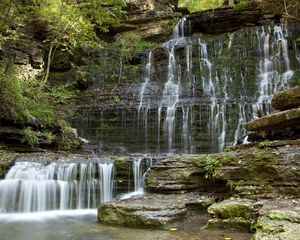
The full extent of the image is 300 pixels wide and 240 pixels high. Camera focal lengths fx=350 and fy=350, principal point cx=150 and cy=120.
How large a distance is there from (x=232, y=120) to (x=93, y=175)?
690 centimetres

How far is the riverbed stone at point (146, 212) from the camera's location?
6234 millimetres

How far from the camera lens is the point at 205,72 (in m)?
17.5

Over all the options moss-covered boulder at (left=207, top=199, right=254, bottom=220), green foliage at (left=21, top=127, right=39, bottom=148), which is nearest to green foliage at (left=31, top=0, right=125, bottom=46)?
green foliage at (left=21, top=127, right=39, bottom=148)

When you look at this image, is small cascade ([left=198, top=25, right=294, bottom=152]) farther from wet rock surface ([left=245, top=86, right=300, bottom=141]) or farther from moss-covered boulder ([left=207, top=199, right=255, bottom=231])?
moss-covered boulder ([left=207, top=199, right=255, bottom=231])

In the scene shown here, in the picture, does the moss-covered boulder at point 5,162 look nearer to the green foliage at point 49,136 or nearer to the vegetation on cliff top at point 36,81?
the vegetation on cliff top at point 36,81

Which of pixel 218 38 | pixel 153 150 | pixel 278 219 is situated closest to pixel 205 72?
pixel 218 38

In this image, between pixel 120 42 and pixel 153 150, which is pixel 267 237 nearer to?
pixel 153 150

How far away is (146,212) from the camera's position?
644 centimetres

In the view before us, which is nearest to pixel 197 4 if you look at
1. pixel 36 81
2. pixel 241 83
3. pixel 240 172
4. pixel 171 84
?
pixel 171 84

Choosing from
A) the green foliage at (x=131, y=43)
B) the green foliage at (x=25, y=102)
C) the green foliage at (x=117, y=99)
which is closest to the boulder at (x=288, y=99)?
the green foliage at (x=25, y=102)

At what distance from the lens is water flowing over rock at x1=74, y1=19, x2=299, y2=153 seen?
561 inches

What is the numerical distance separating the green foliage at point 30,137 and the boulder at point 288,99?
24.9 feet

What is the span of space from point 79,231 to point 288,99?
526 centimetres

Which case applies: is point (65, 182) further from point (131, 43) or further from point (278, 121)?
point (131, 43)
